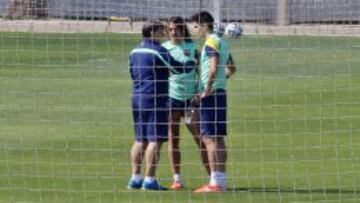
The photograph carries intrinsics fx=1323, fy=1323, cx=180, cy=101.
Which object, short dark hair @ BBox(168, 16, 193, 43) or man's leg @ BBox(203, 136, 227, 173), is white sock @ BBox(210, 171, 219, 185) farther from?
short dark hair @ BBox(168, 16, 193, 43)

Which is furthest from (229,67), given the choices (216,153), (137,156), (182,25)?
(137,156)

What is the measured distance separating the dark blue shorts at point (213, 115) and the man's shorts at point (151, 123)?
0.50 metres

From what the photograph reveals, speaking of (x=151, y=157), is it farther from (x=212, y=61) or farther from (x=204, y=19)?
(x=204, y=19)

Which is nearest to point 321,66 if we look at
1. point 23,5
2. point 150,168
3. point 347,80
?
point 347,80

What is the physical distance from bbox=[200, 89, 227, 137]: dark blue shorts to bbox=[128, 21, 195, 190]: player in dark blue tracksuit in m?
0.53

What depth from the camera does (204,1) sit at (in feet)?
68.2

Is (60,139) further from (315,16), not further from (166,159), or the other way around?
(315,16)

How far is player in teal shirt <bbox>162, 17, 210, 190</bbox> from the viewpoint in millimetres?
13352

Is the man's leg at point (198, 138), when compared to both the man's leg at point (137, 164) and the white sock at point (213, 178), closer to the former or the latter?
the white sock at point (213, 178)

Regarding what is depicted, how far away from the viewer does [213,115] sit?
1301 centimetres

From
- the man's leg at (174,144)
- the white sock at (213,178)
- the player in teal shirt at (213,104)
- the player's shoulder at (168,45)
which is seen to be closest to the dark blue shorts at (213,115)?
the player in teal shirt at (213,104)

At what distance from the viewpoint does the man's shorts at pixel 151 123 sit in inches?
523

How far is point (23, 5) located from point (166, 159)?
13.0 ft

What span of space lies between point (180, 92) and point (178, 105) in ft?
0.46
